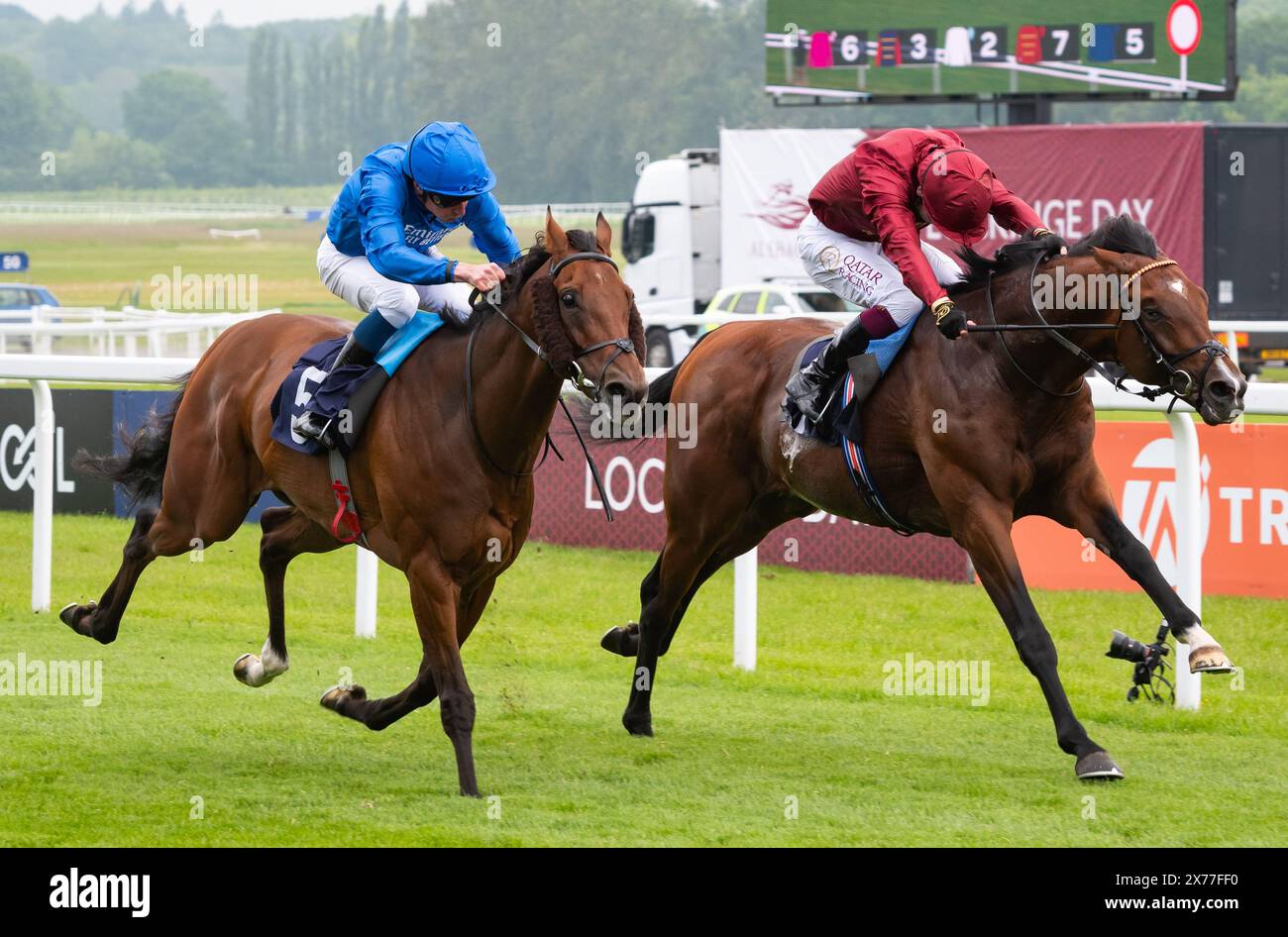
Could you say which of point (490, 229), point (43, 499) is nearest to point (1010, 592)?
point (490, 229)

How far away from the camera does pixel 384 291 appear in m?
5.28

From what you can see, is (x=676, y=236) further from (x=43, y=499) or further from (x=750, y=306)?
(x=43, y=499)

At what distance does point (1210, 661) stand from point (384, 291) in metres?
2.68

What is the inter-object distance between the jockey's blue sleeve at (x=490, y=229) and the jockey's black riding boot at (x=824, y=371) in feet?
3.45

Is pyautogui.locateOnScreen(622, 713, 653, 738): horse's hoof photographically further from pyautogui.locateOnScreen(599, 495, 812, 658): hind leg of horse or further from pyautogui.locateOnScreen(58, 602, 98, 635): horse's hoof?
pyautogui.locateOnScreen(58, 602, 98, 635): horse's hoof

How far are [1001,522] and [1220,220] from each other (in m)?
17.1

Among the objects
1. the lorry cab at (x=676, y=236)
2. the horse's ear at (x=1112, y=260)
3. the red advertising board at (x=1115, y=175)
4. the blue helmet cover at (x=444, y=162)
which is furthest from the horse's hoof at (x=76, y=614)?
the lorry cab at (x=676, y=236)

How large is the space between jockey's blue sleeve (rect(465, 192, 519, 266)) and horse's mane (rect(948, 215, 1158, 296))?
4.69 feet

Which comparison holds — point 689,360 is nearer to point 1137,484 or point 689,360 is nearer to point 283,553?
point 283,553

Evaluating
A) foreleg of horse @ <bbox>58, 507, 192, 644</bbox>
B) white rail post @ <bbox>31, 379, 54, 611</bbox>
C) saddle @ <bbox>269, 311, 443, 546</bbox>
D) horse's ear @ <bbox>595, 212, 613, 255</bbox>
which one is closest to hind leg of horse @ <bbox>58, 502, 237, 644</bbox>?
foreleg of horse @ <bbox>58, 507, 192, 644</bbox>

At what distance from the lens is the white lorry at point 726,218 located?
907 inches

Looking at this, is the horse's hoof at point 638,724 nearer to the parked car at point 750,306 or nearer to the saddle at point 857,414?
the saddle at point 857,414

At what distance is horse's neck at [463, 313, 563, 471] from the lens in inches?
194

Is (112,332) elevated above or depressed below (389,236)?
below
